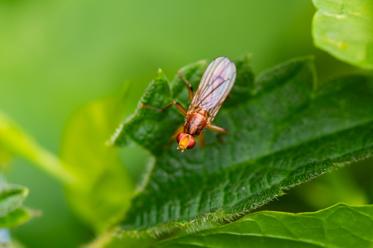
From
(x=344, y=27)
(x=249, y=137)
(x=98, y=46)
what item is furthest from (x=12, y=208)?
(x=98, y=46)

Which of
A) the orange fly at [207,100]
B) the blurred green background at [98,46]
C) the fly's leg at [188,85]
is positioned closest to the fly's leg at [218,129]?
the orange fly at [207,100]

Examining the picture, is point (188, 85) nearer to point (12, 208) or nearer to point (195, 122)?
point (195, 122)

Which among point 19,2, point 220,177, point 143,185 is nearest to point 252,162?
point 220,177

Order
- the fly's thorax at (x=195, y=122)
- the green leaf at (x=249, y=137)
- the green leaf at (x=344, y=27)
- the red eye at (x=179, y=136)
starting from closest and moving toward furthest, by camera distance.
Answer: the green leaf at (x=344, y=27) → the green leaf at (x=249, y=137) → the red eye at (x=179, y=136) → the fly's thorax at (x=195, y=122)

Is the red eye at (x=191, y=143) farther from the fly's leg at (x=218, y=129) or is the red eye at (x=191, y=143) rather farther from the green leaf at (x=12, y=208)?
the green leaf at (x=12, y=208)

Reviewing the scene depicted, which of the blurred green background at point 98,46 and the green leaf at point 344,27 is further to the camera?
the blurred green background at point 98,46

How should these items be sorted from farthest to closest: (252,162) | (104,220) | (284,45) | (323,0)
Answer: (284,45), (104,220), (252,162), (323,0)

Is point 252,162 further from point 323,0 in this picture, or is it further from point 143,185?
point 323,0
